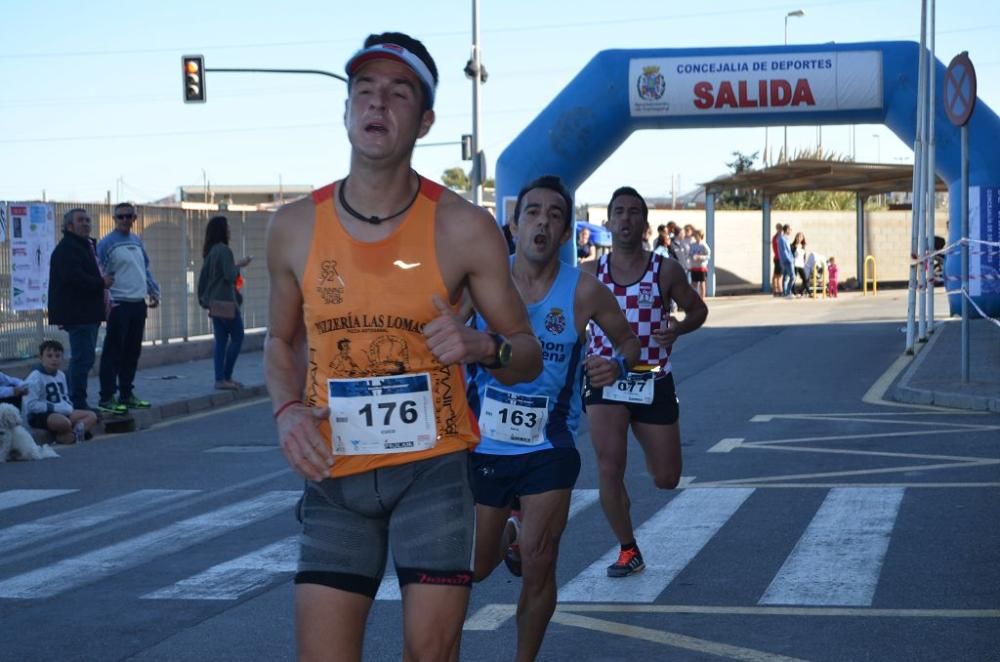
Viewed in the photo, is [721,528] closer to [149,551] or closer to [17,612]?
[149,551]

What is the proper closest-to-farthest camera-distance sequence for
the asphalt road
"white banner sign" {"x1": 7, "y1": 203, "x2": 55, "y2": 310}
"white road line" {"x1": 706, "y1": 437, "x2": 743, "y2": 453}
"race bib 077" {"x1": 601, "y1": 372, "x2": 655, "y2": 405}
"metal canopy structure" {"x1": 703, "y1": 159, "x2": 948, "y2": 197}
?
the asphalt road → "race bib 077" {"x1": 601, "y1": 372, "x2": 655, "y2": 405} → "white road line" {"x1": 706, "y1": 437, "x2": 743, "y2": 453} → "white banner sign" {"x1": 7, "y1": 203, "x2": 55, "y2": 310} → "metal canopy structure" {"x1": 703, "y1": 159, "x2": 948, "y2": 197}

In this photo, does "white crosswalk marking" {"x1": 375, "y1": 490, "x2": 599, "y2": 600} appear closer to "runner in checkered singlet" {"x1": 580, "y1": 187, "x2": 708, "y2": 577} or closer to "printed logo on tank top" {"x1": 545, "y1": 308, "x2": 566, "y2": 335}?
"runner in checkered singlet" {"x1": 580, "y1": 187, "x2": 708, "y2": 577}

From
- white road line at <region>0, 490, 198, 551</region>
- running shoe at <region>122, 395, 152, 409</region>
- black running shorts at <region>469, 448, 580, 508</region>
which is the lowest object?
white road line at <region>0, 490, 198, 551</region>

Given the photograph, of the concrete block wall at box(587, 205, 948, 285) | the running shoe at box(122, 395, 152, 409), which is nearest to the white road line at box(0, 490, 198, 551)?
the running shoe at box(122, 395, 152, 409)

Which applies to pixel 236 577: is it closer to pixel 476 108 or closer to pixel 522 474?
pixel 522 474

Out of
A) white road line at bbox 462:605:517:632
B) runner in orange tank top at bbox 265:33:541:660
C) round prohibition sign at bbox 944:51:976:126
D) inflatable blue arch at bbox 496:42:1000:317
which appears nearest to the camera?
runner in orange tank top at bbox 265:33:541:660

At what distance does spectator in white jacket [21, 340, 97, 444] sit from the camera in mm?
13578

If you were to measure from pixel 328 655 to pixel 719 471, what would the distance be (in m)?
7.66

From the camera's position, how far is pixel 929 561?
770 cm

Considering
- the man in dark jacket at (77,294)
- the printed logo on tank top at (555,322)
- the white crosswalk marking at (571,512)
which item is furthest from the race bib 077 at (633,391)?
the man in dark jacket at (77,294)

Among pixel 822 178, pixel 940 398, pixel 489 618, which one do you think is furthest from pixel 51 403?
pixel 822 178

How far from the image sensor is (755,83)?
27297 millimetres

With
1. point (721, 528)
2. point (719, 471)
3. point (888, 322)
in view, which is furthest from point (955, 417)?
point (888, 322)

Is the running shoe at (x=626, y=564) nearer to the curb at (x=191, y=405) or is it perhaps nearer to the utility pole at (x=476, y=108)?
the curb at (x=191, y=405)
